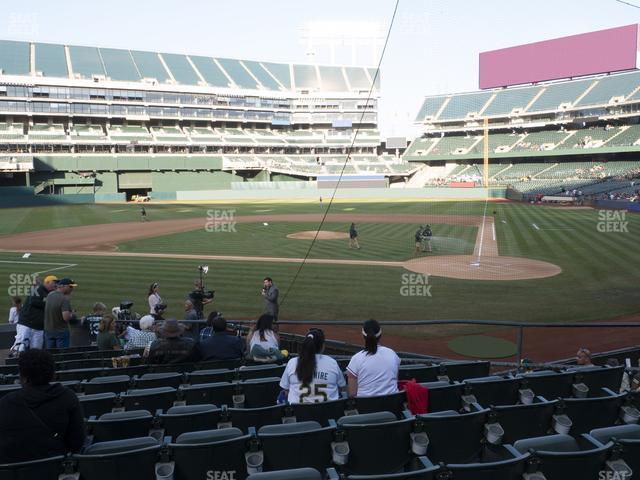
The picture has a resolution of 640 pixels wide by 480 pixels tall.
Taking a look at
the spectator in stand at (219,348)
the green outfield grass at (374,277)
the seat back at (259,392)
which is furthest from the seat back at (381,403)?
the green outfield grass at (374,277)

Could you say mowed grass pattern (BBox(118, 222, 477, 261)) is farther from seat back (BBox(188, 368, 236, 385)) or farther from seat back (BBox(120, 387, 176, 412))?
seat back (BBox(120, 387, 176, 412))

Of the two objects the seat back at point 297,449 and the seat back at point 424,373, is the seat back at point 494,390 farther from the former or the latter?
the seat back at point 297,449

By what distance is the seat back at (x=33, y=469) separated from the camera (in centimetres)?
326

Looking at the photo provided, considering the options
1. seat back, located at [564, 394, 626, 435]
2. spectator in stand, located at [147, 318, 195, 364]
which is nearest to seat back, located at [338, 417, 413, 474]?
seat back, located at [564, 394, 626, 435]

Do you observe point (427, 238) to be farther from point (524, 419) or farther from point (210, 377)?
point (524, 419)

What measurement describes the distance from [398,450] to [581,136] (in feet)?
251

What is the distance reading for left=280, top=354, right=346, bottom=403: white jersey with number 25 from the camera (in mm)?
4887

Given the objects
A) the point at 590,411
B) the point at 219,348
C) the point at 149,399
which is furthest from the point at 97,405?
the point at 590,411

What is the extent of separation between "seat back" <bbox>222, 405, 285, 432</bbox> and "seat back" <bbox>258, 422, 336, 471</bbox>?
62cm

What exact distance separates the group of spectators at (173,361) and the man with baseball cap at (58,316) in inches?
127

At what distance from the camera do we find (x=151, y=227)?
39.3 meters

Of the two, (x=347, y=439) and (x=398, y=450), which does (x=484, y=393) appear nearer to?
(x=398, y=450)

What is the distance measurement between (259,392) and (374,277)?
15.8 meters

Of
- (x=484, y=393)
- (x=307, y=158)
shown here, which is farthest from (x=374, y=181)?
(x=484, y=393)
